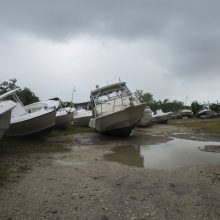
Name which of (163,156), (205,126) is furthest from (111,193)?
(205,126)

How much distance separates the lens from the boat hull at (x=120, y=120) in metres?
18.3

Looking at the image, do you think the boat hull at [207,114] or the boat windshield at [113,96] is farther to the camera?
the boat hull at [207,114]

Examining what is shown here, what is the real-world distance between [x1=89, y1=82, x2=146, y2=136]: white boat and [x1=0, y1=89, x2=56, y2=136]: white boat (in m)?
2.95

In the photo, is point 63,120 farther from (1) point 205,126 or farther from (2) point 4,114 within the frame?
(2) point 4,114

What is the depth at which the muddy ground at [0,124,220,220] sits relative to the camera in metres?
5.91

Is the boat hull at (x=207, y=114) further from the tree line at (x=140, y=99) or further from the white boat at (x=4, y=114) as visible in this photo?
the white boat at (x=4, y=114)

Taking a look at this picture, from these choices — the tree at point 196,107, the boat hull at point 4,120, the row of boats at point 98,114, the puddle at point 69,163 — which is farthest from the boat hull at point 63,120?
the tree at point 196,107

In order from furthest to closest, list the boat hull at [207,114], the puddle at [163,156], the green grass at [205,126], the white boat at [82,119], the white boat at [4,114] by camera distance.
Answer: the boat hull at [207,114], the white boat at [82,119], the green grass at [205,126], the white boat at [4,114], the puddle at [163,156]

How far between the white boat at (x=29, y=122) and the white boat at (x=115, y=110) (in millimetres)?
2949

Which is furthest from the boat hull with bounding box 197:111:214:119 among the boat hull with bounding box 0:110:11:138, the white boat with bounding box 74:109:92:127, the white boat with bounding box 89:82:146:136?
the boat hull with bounding box 0:110:11:138

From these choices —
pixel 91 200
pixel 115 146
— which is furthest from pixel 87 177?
pixel 115 146

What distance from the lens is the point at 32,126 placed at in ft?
55.2

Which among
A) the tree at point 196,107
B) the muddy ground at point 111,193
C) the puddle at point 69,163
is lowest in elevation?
the muddy ground at point 111,193

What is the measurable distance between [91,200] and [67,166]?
12.2 ft
